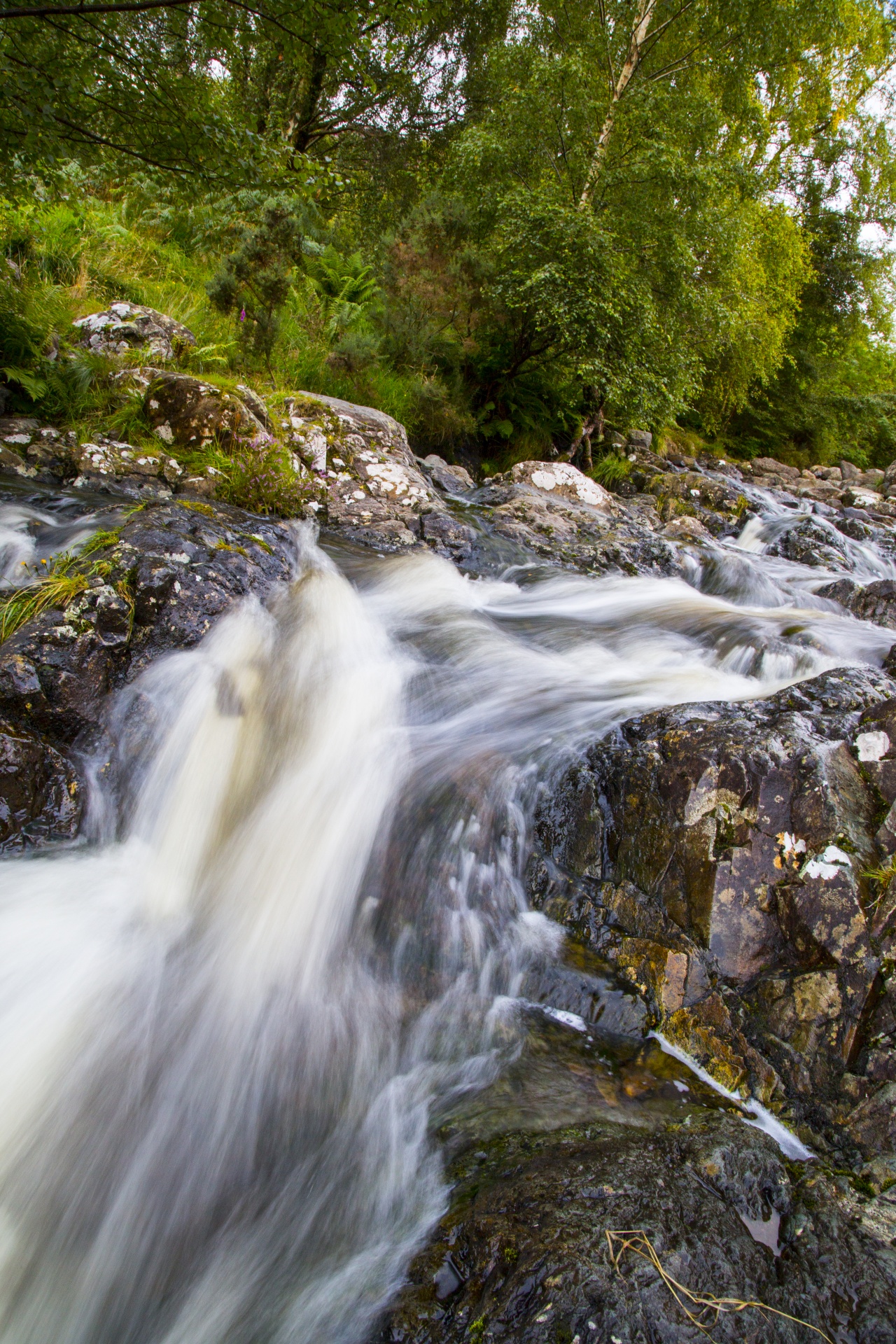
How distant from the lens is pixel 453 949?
3.09 m

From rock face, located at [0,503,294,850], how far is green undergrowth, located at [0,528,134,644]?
0.8 inches

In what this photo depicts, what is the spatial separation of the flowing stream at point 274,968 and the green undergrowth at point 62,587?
61 cm

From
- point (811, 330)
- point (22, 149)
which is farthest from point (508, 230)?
point (811, 330)

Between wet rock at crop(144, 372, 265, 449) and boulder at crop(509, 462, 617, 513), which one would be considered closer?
wet rock at crop(144, 372, 265, 449)

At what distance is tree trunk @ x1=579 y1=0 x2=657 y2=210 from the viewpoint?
1157cm

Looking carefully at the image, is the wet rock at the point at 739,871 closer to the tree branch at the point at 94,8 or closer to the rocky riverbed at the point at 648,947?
the rocky riverbed at the point at 648,947

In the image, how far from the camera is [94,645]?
12.5 ft

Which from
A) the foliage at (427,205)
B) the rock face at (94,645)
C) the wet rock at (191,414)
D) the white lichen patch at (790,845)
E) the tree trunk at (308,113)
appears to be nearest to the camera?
the white lichen patch at (790,845)

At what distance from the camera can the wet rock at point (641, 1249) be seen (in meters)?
1.54

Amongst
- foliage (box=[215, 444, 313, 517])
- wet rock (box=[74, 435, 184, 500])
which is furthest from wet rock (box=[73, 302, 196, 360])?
foliage (box=[215, 444, 313, 517])

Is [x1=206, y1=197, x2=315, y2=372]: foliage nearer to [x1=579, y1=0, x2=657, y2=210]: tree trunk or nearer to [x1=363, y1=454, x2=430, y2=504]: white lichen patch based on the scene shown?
[x1=363, y1=454, x2=430, y2=504]: white lichen patch

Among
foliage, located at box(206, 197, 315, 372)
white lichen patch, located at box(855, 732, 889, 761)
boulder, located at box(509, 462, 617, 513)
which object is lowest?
white lichen patch, located at box(855, 732, 889, 761)

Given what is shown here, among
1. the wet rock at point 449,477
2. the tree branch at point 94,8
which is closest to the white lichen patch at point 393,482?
the wet rock at point 449,477

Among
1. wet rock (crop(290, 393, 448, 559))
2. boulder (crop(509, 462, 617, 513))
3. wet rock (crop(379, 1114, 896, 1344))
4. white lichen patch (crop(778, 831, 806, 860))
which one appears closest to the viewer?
wet rock (crop(379, 1114, 896, 1344))
